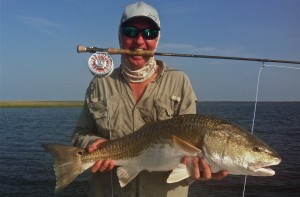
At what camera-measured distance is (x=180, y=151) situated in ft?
13.8

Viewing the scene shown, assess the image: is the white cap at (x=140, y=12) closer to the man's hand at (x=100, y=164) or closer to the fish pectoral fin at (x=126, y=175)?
the man's hand at (x=100, y=164)

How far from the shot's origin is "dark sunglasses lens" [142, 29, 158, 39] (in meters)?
4.65

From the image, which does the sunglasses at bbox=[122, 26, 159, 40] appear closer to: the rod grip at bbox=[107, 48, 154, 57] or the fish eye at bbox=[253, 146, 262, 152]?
the rod grip at bbox=[107, 48, 154, 57]

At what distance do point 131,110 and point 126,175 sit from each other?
2.48ft

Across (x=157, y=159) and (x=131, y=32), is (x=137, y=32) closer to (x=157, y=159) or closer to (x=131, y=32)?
(x=131, y=32)

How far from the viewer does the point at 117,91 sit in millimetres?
4742

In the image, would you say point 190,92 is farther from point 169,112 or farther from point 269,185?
point 269,185

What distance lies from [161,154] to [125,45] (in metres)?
1.40

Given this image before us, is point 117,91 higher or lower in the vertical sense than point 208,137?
higher

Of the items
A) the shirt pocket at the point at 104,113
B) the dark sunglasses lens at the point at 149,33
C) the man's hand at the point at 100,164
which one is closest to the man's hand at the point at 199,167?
the man's hand at the point at 100,164

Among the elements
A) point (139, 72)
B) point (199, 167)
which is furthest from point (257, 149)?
point (139, 72)

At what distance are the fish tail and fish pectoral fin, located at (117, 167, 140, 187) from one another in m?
0.44

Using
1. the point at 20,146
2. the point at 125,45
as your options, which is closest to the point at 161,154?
the point at 125,45

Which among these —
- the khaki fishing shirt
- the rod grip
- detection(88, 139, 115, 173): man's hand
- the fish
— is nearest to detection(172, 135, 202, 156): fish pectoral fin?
the fish
